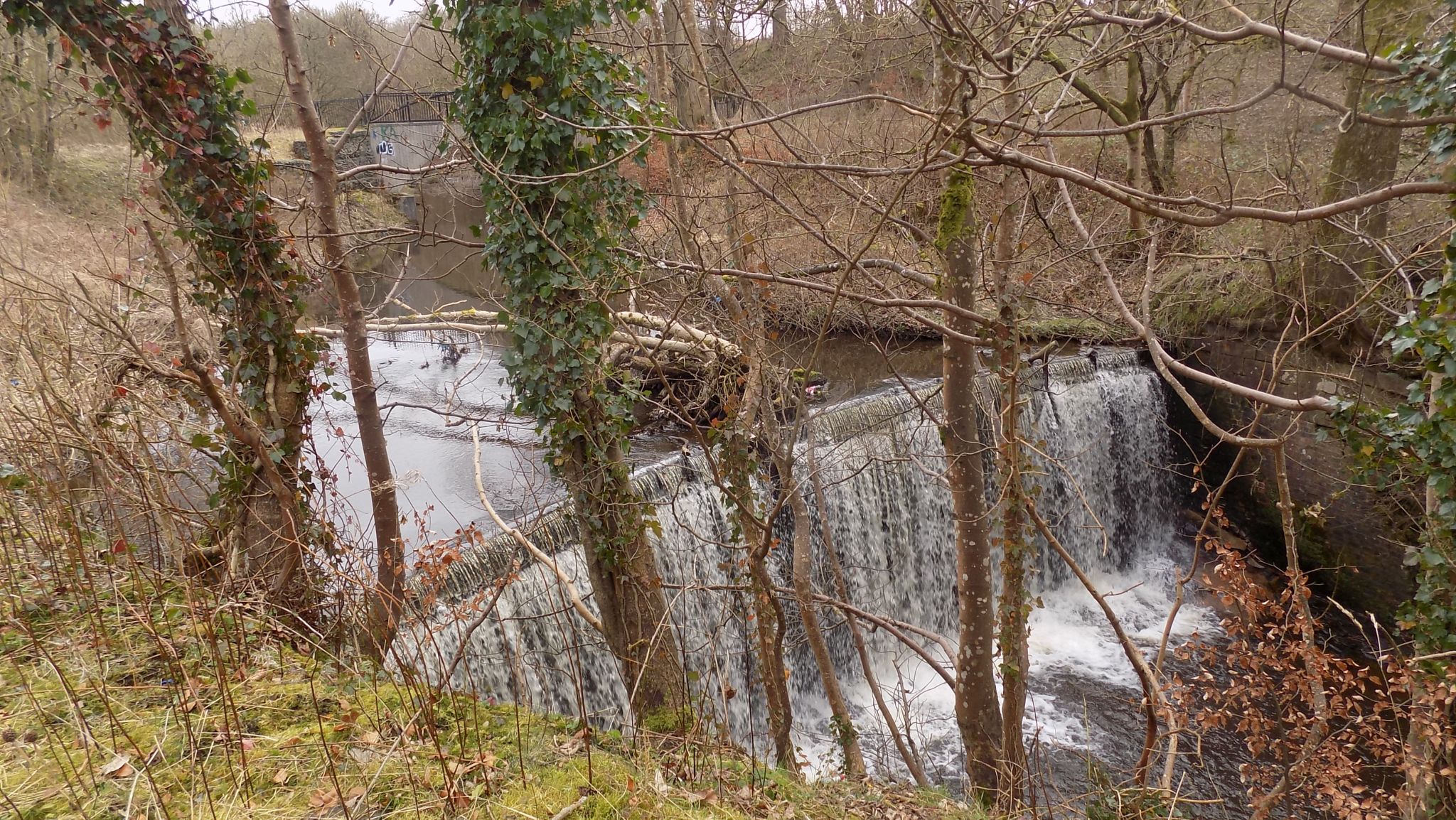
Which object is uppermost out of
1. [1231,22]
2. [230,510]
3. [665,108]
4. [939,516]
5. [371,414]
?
[1231,22]

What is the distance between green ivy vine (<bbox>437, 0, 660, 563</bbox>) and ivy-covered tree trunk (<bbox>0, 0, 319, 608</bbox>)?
126cm

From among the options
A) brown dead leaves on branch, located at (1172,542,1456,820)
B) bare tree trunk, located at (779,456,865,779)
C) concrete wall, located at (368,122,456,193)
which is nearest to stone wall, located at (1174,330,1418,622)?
brown dead leaves on branch, located at (1172,542,1456,820)

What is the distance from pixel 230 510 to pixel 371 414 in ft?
3.18

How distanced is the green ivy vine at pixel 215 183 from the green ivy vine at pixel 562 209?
4.05ft

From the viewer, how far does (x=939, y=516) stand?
9.46m

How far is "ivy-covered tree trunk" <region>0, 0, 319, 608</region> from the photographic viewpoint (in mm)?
4203

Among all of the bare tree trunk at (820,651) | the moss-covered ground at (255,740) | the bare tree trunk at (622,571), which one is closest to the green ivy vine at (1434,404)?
the bare tree trunk at (820,651)

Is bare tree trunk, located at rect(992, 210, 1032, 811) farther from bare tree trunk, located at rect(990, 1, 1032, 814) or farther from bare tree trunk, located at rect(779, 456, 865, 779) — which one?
bare tree trunk, located at rect(779, 456, 865, 779)

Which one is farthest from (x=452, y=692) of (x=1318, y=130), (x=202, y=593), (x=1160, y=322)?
(x=1318, y=130)

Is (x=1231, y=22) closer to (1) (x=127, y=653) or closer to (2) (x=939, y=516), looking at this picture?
(2) (x=939, y=516)

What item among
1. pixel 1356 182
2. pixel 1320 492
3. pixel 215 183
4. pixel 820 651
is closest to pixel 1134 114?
pixel 1356 182

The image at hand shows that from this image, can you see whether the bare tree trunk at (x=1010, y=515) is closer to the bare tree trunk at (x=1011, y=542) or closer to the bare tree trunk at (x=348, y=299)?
the bare tree trunk at (x=1011, y=542)

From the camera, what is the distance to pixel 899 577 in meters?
9.18

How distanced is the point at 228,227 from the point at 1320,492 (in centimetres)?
1125
